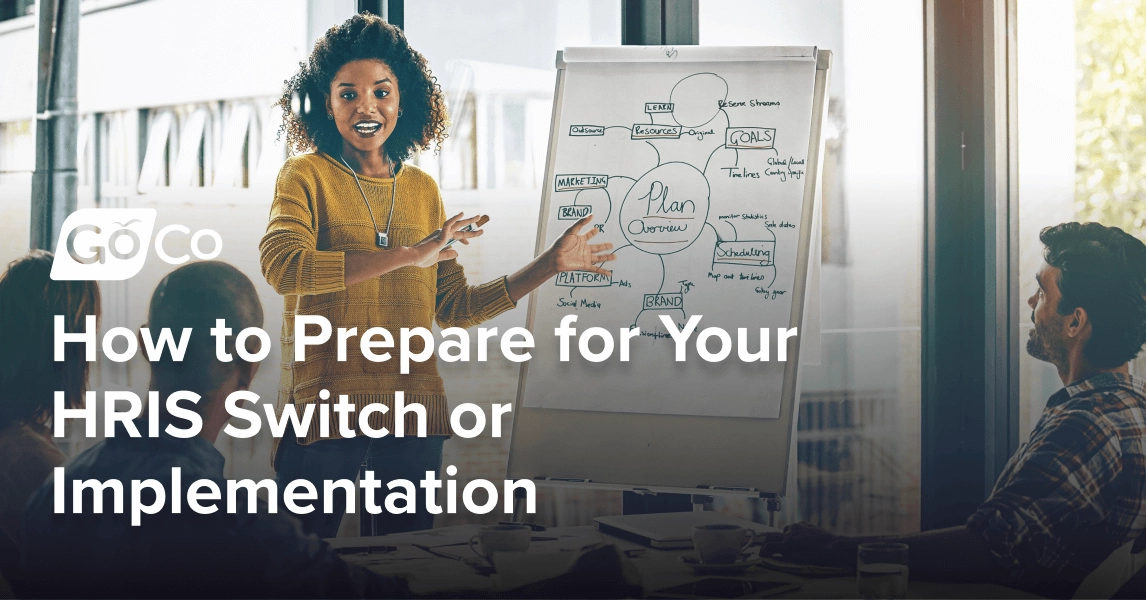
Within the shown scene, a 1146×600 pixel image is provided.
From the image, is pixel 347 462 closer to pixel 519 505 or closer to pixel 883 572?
pixel 519 505

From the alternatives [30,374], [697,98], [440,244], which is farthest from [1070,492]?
[30,374]

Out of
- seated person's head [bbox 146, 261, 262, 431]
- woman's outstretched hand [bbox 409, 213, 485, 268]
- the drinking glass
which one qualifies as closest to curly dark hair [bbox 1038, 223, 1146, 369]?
the drinking glass

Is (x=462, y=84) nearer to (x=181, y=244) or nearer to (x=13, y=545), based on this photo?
(x=181, y=244)

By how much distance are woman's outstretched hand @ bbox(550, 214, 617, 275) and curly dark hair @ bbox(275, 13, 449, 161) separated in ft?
1.70

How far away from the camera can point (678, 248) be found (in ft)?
7.00

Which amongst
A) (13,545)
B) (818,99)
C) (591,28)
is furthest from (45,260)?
(818,99)

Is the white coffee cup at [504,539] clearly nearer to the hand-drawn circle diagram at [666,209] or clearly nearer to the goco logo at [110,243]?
the hand-drawn circle diagram at [666,209]

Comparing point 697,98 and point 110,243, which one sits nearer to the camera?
point 697,98

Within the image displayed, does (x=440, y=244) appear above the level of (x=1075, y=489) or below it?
above

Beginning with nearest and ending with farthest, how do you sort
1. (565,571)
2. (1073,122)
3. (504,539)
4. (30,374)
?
(565,571) < (504,539) < (30,374) < (1073,122)

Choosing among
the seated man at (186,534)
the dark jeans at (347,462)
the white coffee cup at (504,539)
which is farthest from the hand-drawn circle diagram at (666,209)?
the seated man at (186,534)

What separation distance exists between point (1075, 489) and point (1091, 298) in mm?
539

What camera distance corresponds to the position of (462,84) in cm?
250

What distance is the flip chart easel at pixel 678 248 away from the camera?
6.76 feet
